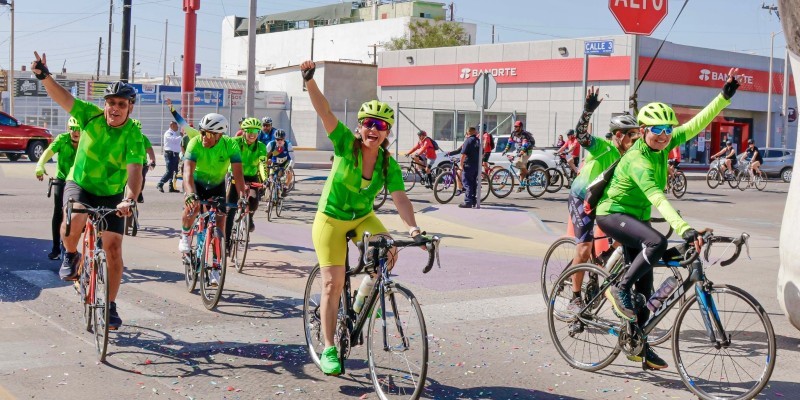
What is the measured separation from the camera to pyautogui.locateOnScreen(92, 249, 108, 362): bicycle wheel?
21.9 feet

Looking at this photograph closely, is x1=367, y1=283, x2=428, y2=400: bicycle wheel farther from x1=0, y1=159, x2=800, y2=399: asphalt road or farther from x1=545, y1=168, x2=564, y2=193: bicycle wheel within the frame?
x1=545, y1=168, x2=564, y2=193: bicycle wheel

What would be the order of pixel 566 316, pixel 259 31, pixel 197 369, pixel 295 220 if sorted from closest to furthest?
1. pixel 197 369
2. pixel 566 316
3. pixel 295 220
4. pixel 259 31

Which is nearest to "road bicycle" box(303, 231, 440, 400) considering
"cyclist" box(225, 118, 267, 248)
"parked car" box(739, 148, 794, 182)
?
"cyclist" box(225, 118, 267, 248)

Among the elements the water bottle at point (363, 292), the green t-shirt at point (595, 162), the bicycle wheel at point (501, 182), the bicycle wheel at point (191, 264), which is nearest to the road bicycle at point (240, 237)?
the bicycle wheel at point (191, 264)

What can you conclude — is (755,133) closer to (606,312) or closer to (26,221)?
(26,221)

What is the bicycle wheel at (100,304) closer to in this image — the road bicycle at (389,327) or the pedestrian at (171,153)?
the road bicycle at (389,327)

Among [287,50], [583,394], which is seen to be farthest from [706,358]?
[287,50]

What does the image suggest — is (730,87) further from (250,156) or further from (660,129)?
(250,156)

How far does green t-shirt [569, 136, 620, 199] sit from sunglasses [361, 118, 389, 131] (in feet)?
9.68

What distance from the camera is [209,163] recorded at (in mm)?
9805

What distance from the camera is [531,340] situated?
26.0 feet

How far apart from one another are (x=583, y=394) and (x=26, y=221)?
12.0m

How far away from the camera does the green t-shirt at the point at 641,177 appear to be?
647 cm

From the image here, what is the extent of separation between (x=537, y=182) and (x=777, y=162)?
19147mm
